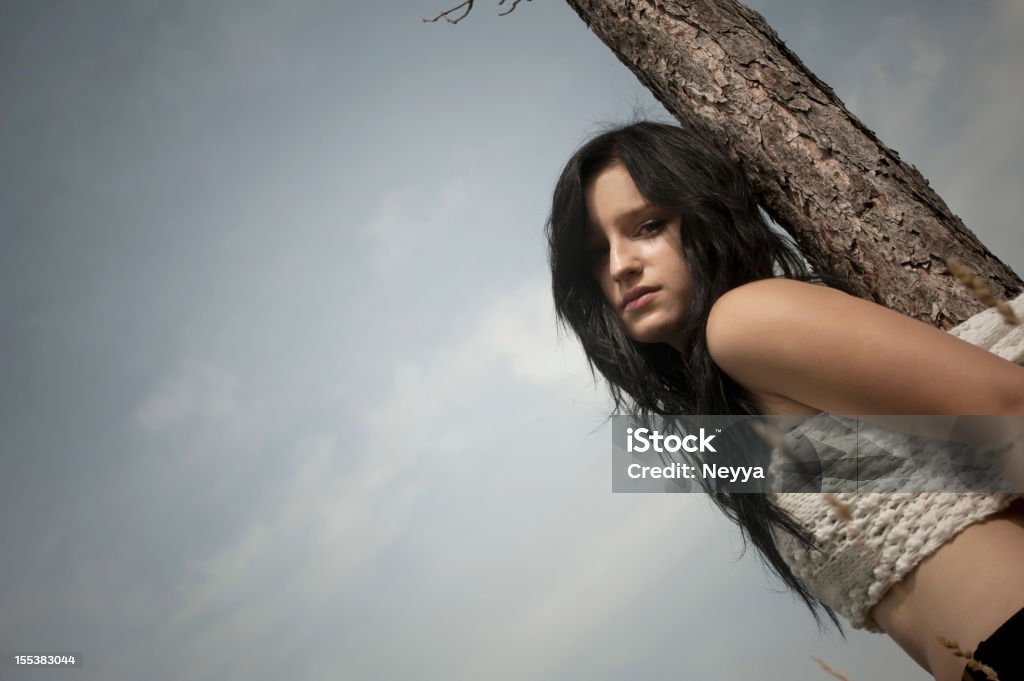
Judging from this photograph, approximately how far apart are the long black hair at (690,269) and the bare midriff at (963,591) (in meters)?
0.31

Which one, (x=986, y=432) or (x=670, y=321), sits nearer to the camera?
(x=986, y=432)

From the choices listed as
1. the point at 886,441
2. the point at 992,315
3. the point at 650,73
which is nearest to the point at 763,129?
the point at 650,73

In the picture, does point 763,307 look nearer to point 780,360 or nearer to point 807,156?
point 780,360

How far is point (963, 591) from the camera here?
1725 mm

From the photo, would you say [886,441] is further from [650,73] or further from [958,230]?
[650,73]

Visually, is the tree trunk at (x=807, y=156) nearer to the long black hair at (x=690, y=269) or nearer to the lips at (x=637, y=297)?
the long black hair at (x=690, y=269)

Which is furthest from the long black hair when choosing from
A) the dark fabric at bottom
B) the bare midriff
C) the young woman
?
the dark fabric at bottom

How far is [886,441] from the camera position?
6.11 feet

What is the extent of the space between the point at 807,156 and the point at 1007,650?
1.56m

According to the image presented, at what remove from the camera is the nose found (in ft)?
7.58

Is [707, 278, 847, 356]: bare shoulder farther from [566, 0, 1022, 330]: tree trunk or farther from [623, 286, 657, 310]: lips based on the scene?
[566, 0, 1022, 330]: tree trunk

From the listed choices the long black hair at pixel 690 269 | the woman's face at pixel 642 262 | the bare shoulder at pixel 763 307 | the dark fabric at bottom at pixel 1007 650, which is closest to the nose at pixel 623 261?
the woman's face at pixel 642 262

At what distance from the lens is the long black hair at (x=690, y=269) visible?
2.23 metres

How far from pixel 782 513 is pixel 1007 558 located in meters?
0.58
